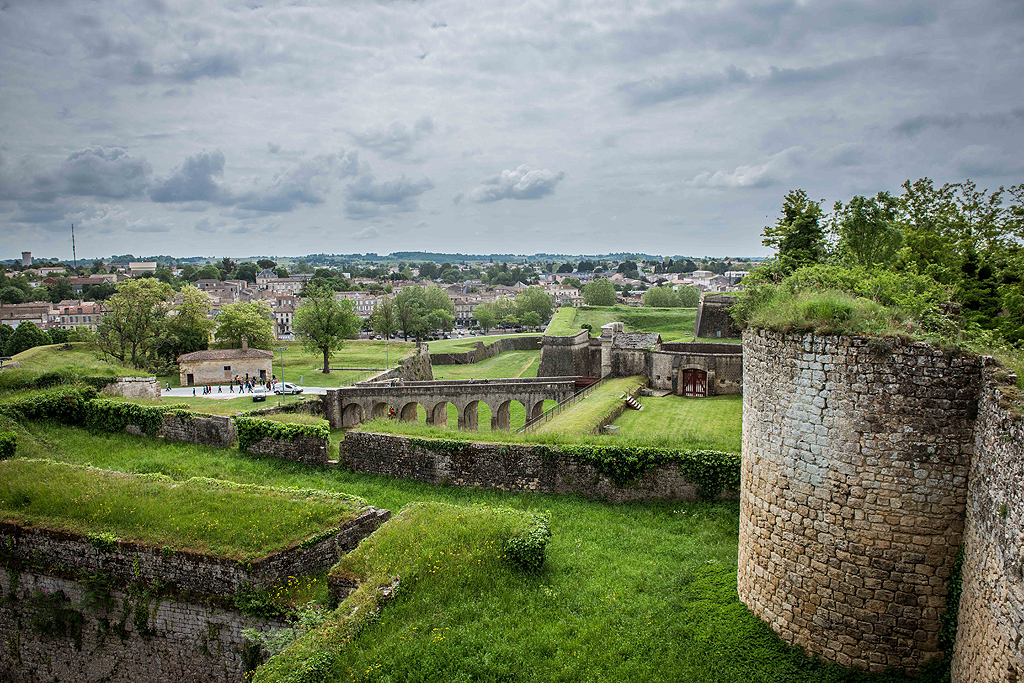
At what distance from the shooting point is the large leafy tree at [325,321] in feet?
164

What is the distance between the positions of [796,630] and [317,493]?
35.5 feet

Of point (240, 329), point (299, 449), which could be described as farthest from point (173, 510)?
point (240, 329)

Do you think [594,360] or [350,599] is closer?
[350,599]

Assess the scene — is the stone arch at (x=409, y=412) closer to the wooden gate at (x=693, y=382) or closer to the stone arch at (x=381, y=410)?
the stone arch at (x=381, y=410)

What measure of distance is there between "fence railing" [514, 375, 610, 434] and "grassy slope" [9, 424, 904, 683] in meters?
13.7

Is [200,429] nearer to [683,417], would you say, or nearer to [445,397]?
[445,397]

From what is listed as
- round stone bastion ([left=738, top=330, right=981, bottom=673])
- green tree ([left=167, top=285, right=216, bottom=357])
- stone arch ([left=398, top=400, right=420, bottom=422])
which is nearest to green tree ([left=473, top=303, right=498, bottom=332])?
green tree ([left=167, top=285, right=216, bottom=357])

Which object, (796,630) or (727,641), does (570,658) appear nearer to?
(727,641)

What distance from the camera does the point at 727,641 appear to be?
30.3ft

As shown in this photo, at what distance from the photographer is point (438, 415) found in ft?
125

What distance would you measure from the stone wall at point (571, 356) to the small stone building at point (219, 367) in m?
20.8

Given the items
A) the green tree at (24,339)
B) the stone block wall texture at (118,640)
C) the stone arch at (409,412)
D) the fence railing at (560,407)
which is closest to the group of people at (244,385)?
the stone arch at (409,412)

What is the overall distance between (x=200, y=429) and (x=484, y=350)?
50284 millimetres

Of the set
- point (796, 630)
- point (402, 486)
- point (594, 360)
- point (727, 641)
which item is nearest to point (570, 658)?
point (727, 641)
